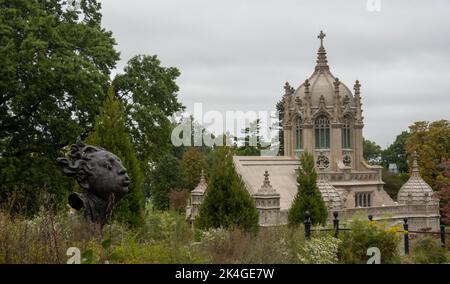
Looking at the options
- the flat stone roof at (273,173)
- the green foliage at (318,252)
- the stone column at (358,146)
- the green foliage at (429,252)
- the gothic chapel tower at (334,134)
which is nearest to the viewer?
the green foliage at (318,252)

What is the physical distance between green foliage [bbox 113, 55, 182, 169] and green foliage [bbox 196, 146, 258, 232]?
421cm

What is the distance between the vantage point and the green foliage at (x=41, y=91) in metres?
22.7

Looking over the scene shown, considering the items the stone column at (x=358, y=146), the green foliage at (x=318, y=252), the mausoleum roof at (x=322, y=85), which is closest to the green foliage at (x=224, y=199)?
the green foliage at (x=318, y=252)

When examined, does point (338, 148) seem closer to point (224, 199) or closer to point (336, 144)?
point (336, 144)

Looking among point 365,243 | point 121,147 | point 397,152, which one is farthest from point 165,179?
point 365,243

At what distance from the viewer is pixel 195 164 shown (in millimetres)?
61031

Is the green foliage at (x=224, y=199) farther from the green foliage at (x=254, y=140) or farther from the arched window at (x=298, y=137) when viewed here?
the green foliage at (x=254, y=140)

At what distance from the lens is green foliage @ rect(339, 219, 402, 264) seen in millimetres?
15430

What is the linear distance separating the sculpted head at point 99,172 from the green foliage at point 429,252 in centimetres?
805

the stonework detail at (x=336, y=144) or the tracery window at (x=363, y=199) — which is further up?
the stonework detail at (x=336, y=144)

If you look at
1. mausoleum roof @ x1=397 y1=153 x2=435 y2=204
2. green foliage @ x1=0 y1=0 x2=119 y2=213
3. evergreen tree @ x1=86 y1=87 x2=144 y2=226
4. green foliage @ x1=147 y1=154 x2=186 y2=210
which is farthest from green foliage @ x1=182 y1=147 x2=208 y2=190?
evergreen tree @ x1=86 y1=87 x2=144 y2=226

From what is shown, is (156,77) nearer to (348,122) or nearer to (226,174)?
(226,174)

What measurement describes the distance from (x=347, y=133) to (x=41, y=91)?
937 inches
